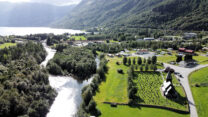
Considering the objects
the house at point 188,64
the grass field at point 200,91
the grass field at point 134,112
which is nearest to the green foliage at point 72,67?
the grass field at point 134,112

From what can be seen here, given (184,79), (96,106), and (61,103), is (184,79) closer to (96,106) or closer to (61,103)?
(96,106)

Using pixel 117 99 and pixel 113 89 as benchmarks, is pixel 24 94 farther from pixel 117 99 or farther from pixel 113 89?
pixel 113 89

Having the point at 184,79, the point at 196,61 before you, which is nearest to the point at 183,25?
the point at 196,61

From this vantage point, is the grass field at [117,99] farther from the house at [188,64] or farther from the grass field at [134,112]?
the house at [188,64]

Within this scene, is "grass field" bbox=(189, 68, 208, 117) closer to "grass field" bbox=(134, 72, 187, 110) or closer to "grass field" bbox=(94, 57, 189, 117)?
Result: "grass field" bbox=(134, 72, 187, 110)

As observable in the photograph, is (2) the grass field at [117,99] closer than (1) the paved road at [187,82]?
Yes

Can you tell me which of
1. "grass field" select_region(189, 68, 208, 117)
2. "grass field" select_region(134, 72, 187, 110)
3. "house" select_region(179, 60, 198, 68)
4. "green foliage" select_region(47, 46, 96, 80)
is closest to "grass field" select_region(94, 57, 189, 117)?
"grass field" select_region(134, 72, 187, 110)
